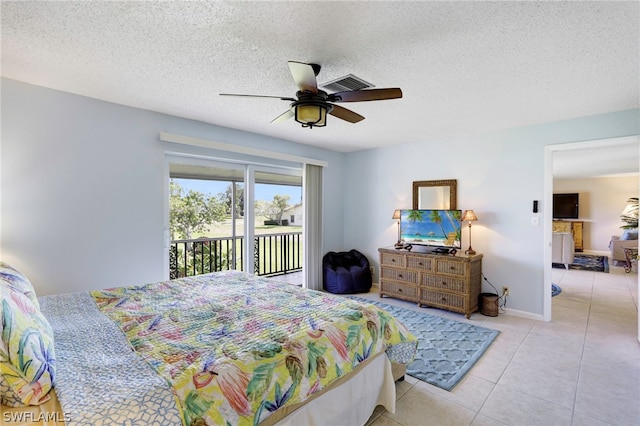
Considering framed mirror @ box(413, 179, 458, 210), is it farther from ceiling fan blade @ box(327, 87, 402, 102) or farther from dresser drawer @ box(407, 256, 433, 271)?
ceiling fan blade @ box(327, 87, 402, 102)

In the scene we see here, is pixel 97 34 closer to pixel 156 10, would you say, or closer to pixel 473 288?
pixel 156 10

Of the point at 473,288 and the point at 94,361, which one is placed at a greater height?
the point at 94,361

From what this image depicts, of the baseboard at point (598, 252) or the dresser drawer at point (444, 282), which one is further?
the baseboard at point (598, 252)

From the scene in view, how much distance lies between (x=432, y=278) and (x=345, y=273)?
1365mm

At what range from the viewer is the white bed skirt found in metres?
1.60

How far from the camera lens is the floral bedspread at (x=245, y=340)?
4.19ft

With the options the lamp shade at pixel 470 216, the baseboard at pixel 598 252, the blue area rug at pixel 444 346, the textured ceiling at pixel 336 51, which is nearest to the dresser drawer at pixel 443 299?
the blue area rug at pixel 444 346

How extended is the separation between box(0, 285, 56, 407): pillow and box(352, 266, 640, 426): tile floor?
5.79ft

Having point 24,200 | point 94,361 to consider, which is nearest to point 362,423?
point 94,361

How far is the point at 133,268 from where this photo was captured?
10.5 ft

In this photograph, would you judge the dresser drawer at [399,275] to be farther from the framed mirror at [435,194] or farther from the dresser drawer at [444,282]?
the framed mirror at [435,194]

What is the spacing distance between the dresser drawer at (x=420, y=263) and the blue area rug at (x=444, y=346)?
1.94 ft

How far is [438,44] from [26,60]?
2.85m

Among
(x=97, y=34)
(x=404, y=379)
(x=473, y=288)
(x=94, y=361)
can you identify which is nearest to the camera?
(x=94, y=361)
